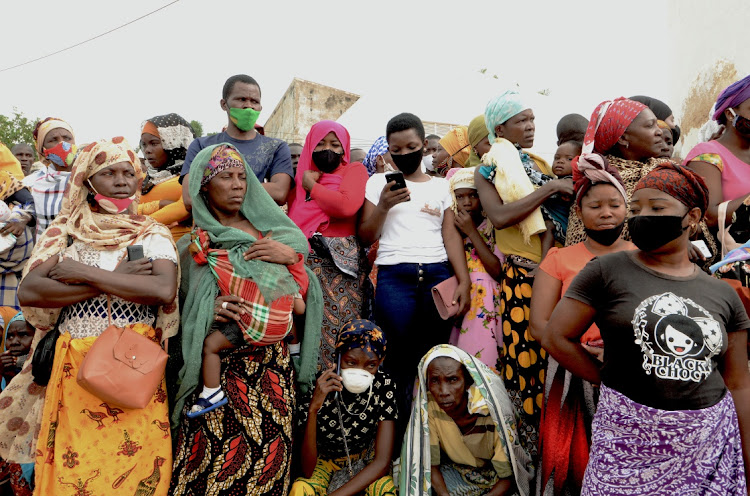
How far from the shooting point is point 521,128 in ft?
13.3

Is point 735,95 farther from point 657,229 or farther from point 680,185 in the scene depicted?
point 657,229

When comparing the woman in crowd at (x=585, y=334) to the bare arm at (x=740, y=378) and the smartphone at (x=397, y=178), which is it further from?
the smartphone at (x=397, y=178)

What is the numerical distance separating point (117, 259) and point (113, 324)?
35 centimetres

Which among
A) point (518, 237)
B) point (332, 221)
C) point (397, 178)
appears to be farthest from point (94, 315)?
point (518, 237)

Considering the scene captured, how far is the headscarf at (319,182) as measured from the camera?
4.21 metres

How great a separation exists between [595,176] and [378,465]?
217cm

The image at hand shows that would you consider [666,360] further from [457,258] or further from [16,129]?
[16,129]

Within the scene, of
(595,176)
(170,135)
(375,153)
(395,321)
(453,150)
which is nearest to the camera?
(595,176)

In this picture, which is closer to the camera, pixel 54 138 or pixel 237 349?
pixel 237 349

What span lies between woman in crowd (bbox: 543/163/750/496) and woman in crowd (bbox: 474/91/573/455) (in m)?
1.16

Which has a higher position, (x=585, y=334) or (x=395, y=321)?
(x=585, y=334)

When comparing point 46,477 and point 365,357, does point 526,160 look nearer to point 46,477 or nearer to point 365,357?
point 365,357

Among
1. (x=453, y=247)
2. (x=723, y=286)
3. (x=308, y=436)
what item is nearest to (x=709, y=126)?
(x=453, y=247)

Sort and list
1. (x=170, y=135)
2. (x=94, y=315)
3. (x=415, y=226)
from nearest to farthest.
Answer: (x=94, y=315)
(x=415, y=226)
(x=170, y=135)
